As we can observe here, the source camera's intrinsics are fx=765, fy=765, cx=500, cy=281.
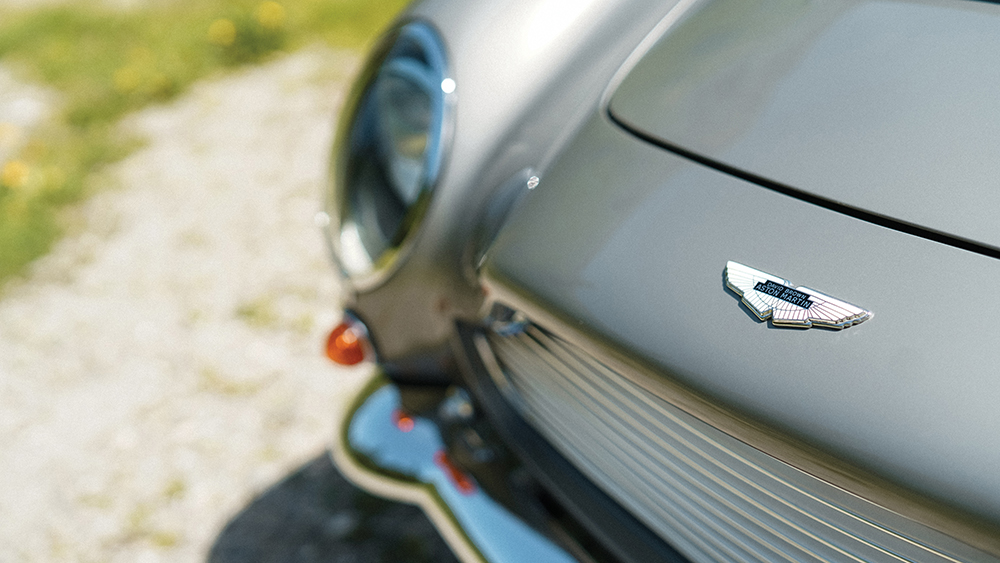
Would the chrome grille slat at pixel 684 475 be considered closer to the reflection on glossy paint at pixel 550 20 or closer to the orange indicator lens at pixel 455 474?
the orange indicator lens at pixel 455 474

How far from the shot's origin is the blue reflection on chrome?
45.3 inches

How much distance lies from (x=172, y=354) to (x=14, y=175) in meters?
1.36

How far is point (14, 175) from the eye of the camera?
3010mm

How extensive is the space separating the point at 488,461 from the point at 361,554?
24.9 inches

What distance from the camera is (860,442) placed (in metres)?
0.72

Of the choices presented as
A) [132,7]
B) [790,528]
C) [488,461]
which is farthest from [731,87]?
A: [132,7]

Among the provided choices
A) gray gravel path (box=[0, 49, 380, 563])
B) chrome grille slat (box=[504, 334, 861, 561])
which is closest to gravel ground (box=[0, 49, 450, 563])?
gray gravel path (box=[0, 49, 380, 563])

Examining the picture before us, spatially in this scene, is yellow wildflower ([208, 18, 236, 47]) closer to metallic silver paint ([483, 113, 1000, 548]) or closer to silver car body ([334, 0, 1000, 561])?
silver car body ([334, 0, 1000, 561])

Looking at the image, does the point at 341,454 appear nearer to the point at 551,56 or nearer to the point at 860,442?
the point at 551,56

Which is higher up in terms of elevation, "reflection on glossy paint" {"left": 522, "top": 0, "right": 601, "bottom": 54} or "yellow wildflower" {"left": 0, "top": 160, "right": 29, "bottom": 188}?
"reflection on glossy paint" {"left": 522, "top": 0, "right": 601, "bottom": 54}

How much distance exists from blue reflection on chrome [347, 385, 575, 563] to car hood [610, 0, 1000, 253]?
2.02 feet

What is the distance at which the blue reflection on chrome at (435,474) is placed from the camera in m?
1.15

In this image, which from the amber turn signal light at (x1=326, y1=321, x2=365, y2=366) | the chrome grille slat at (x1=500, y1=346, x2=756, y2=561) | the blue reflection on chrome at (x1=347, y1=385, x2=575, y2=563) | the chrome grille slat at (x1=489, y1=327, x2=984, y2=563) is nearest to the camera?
the chrome grille slat at (x1=489, y1=327, x2=984, y2=563)

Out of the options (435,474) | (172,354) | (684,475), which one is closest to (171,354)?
(172,354)
